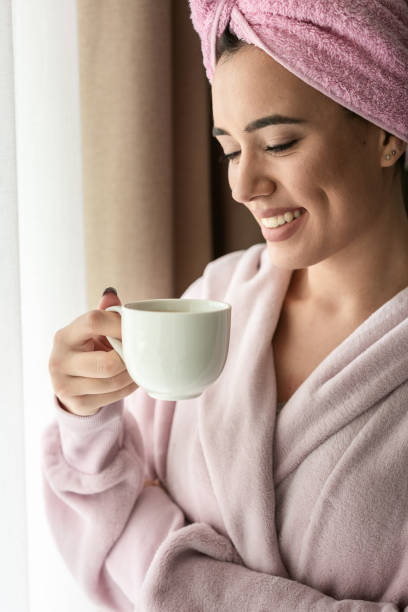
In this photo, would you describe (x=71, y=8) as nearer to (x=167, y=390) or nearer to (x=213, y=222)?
(x=213, y=222)

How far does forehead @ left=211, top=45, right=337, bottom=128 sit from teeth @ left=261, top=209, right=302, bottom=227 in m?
0.13

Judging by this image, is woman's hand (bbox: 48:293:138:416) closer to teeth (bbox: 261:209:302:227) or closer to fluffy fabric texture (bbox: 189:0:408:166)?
teeth (bbox: 261:209:302:227)

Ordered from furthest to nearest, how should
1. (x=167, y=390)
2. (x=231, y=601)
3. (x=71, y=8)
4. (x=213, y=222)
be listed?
(x=213, y=222) < (x=71, y=8) < (x=231, y=601) < (x=167, y=390)

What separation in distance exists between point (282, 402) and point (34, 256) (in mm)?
431

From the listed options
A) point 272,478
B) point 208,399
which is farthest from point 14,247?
point 272,478

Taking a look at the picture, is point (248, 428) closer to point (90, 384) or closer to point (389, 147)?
point (90, 384)

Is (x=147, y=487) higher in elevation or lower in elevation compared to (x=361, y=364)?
lower

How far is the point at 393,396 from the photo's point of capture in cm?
80

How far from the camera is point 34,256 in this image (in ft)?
2.88

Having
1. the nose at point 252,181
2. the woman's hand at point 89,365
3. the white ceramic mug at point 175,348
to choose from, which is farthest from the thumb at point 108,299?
the nose at point 252,181

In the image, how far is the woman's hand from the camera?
74cm

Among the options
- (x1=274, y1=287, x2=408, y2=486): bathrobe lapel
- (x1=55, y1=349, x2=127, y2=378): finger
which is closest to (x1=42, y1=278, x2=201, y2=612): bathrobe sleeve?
(x1=55, y1=349, x2=127, y2=378): finger

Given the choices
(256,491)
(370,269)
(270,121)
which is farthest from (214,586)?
(270,121)

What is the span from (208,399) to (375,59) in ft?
1.76
